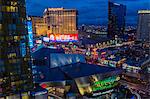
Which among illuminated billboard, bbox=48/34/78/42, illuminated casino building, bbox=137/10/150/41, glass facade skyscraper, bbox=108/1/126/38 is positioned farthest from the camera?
glass facade skyscraper, bbox=108/1/126/38

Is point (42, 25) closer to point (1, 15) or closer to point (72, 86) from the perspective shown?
point (72, 86)

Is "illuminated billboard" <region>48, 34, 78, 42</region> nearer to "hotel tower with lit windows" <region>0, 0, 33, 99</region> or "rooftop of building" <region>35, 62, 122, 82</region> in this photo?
"rooftop of building" <region>35, 62, 122, 82</region>

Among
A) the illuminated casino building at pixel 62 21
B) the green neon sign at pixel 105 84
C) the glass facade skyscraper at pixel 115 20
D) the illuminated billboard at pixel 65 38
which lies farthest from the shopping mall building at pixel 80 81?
the glass facade skyscraper at pixel 115 20

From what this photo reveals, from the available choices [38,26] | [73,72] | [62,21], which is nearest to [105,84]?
[73,72]

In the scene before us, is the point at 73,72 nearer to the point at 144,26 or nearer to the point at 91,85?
the point at 91,85

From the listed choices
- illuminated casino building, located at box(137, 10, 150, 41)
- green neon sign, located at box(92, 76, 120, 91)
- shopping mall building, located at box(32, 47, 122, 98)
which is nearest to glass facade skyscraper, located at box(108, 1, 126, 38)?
illuminated casino building, located at box(137, 10, 150, 41)

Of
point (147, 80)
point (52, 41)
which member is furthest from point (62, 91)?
point (52, 41)

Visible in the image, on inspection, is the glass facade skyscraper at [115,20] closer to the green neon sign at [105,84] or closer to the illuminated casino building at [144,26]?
the illuminated casino building at [144,26]
